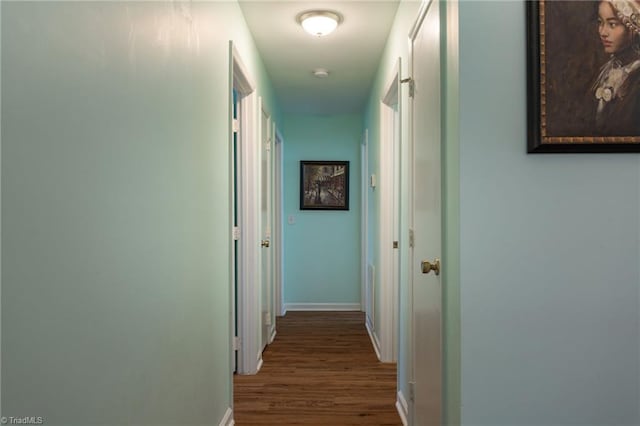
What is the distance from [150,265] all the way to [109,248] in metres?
0.25

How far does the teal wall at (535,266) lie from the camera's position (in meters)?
1.32

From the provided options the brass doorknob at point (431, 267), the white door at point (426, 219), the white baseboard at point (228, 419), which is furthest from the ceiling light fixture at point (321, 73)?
the white baseboard at point (228, 419)

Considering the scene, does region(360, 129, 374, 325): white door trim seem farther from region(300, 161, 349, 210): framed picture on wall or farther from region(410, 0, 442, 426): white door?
region(410, 0, 442, 426): white door

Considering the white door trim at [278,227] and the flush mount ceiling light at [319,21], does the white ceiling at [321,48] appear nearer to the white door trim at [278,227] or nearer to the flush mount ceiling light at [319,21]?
the flush mount ceiling light at [319,21]

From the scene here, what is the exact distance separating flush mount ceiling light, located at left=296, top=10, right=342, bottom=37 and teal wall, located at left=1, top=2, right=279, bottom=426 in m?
0.93

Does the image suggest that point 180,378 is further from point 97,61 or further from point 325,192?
point 325,192

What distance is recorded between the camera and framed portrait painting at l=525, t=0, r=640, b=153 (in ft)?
4.22

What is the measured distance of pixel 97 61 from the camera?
0.99 meters

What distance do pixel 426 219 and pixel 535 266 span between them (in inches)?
19.8

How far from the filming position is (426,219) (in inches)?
69.1

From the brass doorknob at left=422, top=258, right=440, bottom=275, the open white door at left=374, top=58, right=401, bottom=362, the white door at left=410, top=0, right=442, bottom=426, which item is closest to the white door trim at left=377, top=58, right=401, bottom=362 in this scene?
the open white door at left=374, top=58, right=401, bottom=362

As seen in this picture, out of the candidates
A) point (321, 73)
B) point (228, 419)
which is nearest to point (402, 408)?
point (228, 419)

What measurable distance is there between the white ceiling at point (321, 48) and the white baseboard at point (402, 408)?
7.34 feet

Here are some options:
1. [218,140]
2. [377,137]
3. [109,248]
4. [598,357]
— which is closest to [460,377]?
[598,357]
